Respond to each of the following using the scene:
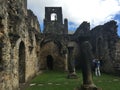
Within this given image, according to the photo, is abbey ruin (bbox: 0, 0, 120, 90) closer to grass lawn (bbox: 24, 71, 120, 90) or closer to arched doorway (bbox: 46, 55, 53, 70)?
arched doorway (bbox: 46, 55, 53, 70)

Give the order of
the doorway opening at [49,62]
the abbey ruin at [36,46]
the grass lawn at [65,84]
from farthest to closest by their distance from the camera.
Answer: the doorway opening at [49,62] < the grass lawn at [65,84] < the abbey ruin at [36,46]

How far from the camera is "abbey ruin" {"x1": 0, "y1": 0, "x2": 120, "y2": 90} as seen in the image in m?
10.5

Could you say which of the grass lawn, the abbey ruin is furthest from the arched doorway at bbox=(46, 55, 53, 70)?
the grass lawn

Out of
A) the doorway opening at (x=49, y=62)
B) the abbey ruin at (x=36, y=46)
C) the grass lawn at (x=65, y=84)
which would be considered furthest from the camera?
the doorway opening at (x=49, y=62)

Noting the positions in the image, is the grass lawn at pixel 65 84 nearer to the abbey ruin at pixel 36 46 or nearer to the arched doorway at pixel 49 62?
the abbey ruin at pixel 36 46

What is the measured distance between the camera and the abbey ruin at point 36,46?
10.5 m

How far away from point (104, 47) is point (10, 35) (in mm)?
14187

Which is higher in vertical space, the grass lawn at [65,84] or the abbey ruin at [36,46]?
the abbey ruin at [36,46]

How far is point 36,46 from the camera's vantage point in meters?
23.2

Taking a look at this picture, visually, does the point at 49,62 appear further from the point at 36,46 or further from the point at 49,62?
the point at 36,46

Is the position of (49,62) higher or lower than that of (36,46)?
lower

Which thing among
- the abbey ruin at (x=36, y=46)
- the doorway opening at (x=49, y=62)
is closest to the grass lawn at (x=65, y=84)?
the abbey ruin at (x=36, y=46)

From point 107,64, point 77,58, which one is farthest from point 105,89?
point 77,58

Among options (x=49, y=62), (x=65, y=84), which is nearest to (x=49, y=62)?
(x=49, y=62)
